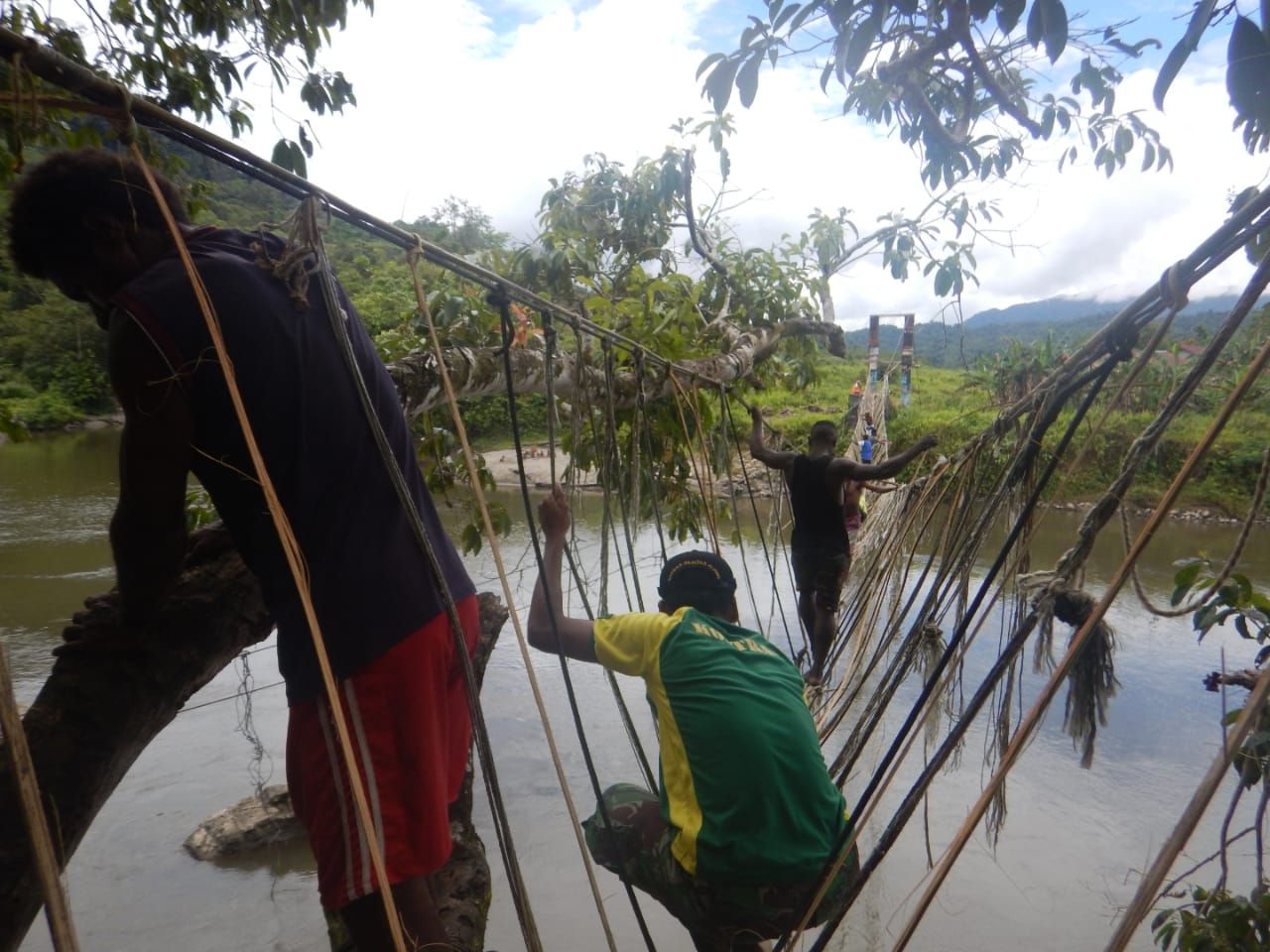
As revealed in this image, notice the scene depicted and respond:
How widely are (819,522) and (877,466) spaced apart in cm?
36

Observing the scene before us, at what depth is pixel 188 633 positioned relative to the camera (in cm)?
106

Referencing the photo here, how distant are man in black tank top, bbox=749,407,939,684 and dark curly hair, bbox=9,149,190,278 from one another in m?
2.35

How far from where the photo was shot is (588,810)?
8.89ft

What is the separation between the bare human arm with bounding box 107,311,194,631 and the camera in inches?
26.9

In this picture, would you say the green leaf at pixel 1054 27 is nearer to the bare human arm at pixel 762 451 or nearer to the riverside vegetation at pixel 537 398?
the bare human arm at pixel 762 451

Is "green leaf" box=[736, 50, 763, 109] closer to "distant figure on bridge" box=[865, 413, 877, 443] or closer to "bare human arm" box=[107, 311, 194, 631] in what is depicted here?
"bare human arm" box=[107, 311, 194, 631]

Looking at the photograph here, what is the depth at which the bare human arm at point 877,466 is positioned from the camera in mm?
2500

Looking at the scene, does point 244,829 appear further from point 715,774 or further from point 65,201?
point 65,201

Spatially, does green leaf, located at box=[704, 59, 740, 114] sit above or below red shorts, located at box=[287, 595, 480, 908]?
above

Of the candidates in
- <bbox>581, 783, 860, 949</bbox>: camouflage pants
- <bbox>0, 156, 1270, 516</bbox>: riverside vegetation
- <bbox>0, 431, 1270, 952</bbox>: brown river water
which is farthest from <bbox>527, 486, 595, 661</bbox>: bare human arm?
Result: <bbox>0, 156, 1270, 516</bbox>: riverside vegetation

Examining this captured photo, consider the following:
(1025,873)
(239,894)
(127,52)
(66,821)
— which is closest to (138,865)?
(239,894)

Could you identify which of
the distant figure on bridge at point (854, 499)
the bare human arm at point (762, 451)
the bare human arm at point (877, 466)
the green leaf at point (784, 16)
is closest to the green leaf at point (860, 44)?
the green leaf at point (784, 16)

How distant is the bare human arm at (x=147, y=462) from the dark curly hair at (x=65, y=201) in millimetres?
123

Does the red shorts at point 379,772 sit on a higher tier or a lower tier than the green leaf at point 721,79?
lower
